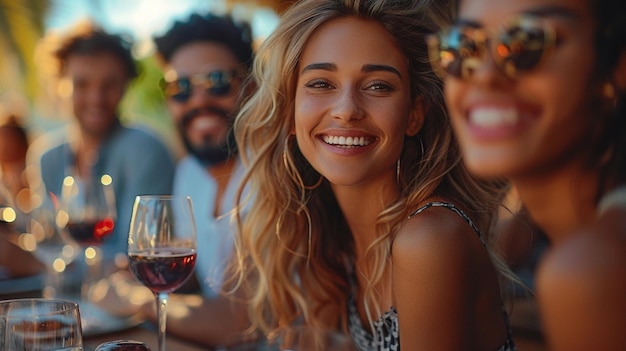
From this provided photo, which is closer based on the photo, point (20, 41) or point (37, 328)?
point (37, 328)

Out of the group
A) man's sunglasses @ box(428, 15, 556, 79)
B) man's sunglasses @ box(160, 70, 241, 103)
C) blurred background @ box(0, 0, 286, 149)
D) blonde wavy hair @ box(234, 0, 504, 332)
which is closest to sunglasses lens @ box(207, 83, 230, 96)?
man's sunglasses @ box(160, 70, 241, 103)

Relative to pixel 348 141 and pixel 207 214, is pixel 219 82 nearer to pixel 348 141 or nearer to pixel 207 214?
pixel 207 214

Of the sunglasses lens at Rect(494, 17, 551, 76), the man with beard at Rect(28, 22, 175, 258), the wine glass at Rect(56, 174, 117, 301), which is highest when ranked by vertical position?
the man with beard at Rect(28, 22, 175, 258)

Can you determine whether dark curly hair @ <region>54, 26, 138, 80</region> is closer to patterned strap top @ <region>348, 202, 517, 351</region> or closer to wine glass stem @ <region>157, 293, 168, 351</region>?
patterned strap top @ <region>348, 202, 517, 351</region>

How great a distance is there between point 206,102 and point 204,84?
3.6 inches

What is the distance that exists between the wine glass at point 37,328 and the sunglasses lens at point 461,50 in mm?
643

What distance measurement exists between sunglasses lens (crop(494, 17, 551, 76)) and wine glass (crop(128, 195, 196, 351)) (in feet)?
3.18

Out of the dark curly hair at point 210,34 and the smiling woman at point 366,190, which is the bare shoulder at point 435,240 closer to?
the smiling woman at point 366,190

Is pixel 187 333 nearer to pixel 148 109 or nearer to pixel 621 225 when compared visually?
pixel 621 225

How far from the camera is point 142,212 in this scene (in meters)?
1.54

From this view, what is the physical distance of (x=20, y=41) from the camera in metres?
10.3

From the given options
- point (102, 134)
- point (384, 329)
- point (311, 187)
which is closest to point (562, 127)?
point (384, 329)

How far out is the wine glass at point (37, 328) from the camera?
3.19ft

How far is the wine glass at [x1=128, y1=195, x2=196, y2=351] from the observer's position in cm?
151
